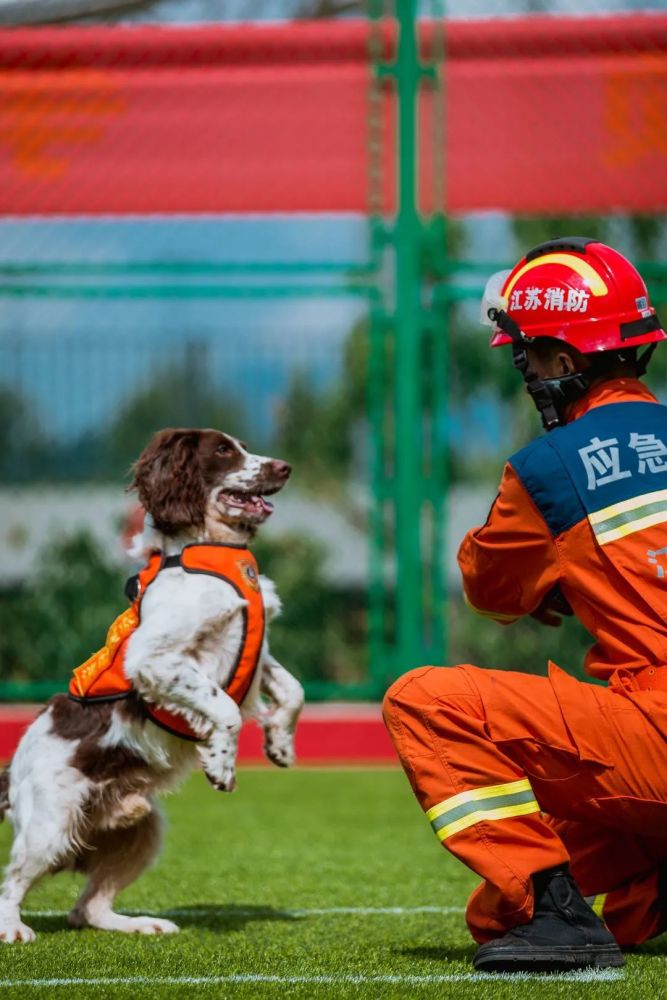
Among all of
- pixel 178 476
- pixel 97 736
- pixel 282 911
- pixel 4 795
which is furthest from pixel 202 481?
pixel 282 911

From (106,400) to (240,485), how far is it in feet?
20.0

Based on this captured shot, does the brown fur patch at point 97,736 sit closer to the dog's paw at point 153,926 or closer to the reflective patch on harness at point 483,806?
the dog's paw at point 153,926

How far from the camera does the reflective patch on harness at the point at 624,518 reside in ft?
12.2

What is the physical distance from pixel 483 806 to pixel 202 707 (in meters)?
1.18

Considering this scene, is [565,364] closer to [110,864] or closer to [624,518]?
[624,518]

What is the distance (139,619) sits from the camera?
4.71m

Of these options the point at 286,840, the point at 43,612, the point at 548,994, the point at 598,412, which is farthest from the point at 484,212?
the point at 548,994

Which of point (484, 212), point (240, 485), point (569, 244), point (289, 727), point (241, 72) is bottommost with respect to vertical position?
point (289, 727)

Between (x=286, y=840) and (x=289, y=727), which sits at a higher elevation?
(x=289, y=727)

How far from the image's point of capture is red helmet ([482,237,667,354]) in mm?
3982

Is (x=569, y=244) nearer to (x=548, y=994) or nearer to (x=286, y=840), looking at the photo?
(x=548, y=994)

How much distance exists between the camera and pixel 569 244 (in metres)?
4.13

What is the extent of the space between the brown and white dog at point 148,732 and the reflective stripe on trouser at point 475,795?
3.18 feet

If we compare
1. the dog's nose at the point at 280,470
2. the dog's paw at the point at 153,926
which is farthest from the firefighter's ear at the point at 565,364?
the dog's paw at the point at 153,926
